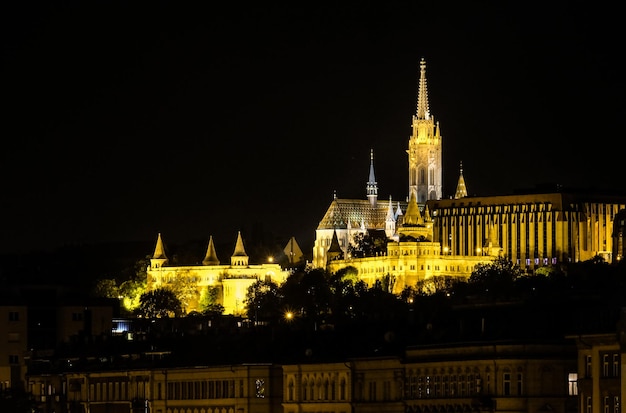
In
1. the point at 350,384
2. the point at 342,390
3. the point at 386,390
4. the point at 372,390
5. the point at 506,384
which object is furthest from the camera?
the point at 342,390

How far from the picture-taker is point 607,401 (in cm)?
8894

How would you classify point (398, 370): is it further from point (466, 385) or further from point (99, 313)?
point (99, 313)

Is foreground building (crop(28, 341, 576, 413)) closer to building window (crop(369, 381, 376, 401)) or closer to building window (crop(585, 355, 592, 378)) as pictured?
building window (crop(369, 381, 376, 401))

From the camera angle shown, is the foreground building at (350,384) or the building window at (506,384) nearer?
the foreground building at (350,384)

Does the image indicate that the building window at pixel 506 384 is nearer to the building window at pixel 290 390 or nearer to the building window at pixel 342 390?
the building window at pixel 342 390

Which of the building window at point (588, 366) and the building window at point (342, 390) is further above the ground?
the building window at point (588, 366)

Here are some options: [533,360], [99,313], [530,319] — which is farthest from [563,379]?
[99,313]

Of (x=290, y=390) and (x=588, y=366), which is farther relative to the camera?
(x=290, y=390)

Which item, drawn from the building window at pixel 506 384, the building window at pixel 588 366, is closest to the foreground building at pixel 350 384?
the building window at pixel 506 384

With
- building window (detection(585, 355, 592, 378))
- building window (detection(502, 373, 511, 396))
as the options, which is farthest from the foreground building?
building window (detection(585, 355, 592, 378))

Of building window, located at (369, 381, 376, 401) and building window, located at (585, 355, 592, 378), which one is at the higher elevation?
building window, located at (585, 355, 592, 378)

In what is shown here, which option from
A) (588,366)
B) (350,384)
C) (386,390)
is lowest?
(386,390)

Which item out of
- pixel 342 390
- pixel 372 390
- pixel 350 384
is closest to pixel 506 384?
pixel 372 390

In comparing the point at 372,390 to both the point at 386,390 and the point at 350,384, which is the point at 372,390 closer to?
the point at 386,390
